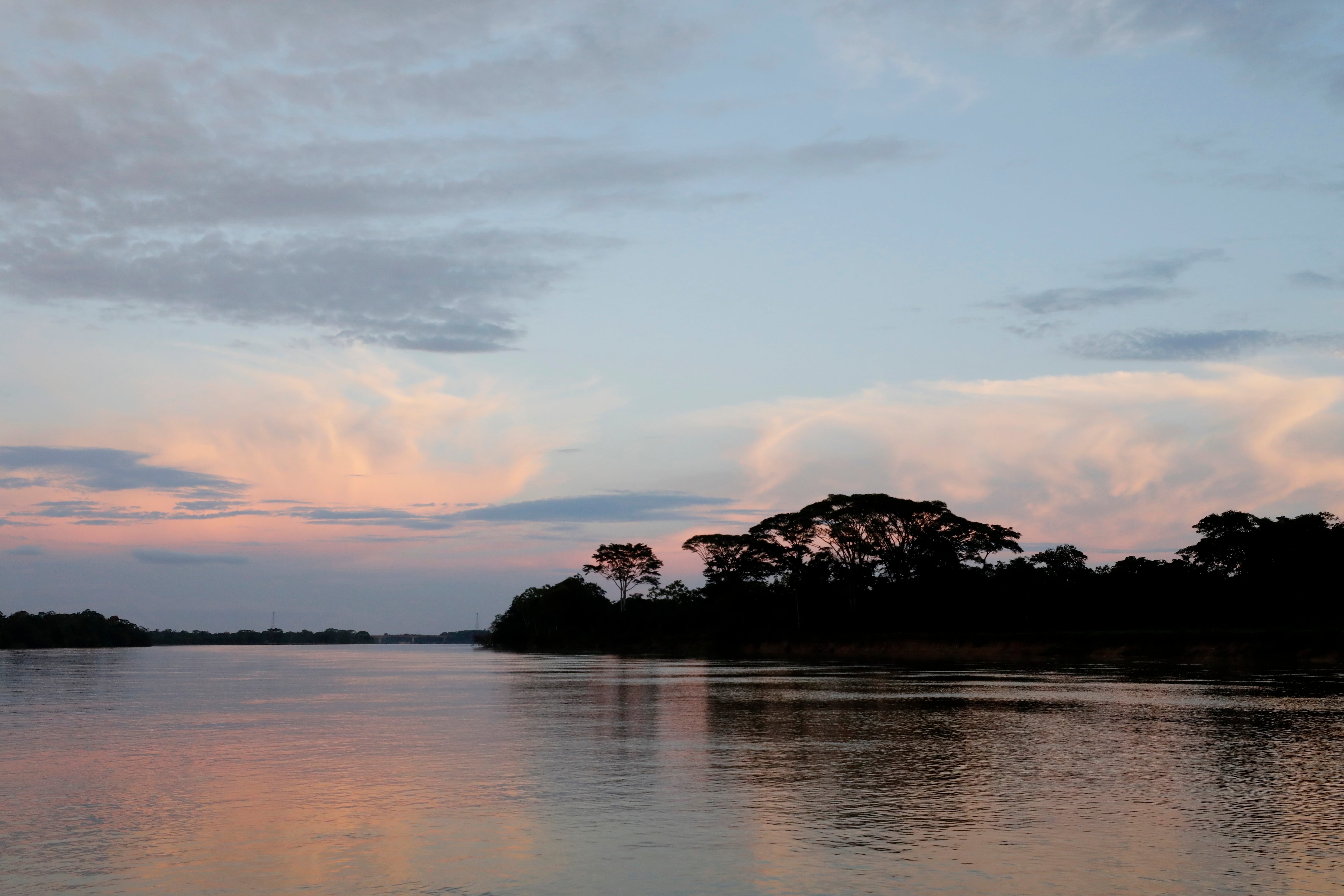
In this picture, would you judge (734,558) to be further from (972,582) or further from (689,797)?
(689,797)

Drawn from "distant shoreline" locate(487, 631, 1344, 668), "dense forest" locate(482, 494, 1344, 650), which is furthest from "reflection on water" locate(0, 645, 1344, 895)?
"dense forest" locate(482, 494, 1344, 650)

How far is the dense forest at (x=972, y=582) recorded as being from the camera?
3720 inches

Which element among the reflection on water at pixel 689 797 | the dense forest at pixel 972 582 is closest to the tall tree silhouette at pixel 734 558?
the dense forest at pixel 972 582

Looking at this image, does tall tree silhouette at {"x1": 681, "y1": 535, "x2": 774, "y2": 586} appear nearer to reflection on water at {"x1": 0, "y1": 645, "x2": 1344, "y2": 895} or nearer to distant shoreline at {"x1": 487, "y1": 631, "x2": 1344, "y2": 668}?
distant shoreline at {"x1": 487, "y1": 631, "x2": 1344, "y2": 668}

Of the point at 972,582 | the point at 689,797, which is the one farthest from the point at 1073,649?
the point at 689,797

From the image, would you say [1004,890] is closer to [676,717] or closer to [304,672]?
[676,717]

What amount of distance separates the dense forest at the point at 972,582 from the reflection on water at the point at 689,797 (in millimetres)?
58255

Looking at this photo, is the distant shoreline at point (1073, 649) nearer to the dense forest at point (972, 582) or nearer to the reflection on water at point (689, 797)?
the dense forest at point (972, 582)

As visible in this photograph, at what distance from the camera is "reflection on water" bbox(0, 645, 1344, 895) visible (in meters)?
13.5

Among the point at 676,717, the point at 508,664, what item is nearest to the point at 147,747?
the point at 676,717

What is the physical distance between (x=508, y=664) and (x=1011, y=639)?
43643mm

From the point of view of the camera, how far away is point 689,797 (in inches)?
763

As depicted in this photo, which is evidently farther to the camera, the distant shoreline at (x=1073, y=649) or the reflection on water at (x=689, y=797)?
the distant shoreline at (x=1073, y=649)

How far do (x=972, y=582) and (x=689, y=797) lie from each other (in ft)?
313
